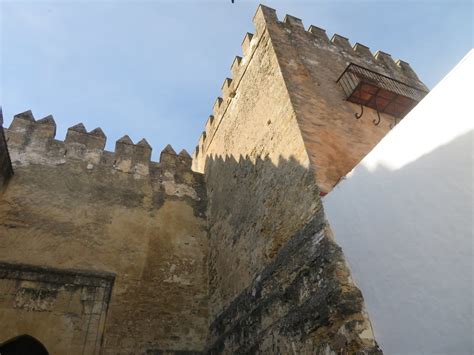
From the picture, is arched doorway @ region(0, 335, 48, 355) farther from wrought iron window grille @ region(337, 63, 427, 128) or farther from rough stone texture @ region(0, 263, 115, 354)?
wrought iron window grille @ region(337, 63, 427, 128)

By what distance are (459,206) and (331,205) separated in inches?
52.7

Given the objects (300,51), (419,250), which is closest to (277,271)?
(419,250)

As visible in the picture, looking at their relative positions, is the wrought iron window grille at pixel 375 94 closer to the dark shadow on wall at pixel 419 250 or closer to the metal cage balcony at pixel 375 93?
the metal cage balcony at pixel 375 93

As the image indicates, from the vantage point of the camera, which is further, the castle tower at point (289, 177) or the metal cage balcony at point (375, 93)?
the metal cage balcony at point (375, 93)

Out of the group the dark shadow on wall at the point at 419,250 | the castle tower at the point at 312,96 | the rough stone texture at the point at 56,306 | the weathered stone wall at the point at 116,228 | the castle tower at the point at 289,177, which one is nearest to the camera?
the dark shadow on wall at the point at 419,250

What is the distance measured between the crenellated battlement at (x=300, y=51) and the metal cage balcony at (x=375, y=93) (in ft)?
1.21

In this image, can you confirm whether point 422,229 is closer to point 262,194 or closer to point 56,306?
point 262,194

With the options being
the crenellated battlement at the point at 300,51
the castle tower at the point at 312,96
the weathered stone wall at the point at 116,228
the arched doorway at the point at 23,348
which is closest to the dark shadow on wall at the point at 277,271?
the castle tower at the point at 312,96

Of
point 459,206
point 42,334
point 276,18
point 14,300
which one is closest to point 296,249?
point 459,206

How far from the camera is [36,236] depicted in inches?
253

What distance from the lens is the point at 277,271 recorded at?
454 centimetres

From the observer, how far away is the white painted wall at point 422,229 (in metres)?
2.71

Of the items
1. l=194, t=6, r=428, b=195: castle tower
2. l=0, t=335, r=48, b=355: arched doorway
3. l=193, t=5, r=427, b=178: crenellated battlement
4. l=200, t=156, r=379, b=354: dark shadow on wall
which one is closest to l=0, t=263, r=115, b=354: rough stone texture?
l=0, t=335, r=48, b=355: arched doorway

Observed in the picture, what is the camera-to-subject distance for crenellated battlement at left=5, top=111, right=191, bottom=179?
7445mm
